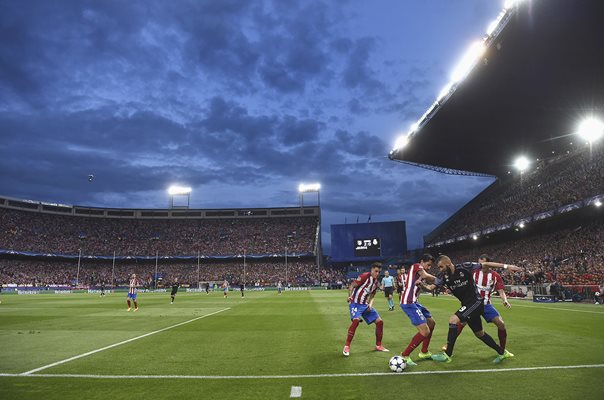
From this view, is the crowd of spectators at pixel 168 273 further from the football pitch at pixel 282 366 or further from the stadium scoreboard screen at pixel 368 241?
the football pitch at pixel 282 366

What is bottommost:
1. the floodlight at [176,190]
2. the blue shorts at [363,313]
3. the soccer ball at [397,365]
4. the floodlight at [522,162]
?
the soccer ball at [397,365]

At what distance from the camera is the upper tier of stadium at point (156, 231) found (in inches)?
3051

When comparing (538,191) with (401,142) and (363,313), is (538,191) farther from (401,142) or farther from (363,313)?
(363,313)

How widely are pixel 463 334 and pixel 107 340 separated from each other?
1124 centimetres

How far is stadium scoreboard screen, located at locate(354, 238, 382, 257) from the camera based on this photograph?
7462cm

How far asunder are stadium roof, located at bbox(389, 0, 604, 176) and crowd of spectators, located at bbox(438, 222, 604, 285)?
10837 mm

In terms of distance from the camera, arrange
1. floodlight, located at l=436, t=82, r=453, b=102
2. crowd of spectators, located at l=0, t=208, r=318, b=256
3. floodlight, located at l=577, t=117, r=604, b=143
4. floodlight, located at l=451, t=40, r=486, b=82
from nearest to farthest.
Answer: floodlight, located at l=451, t=40, r=486, b=82
floodlight, located at l=436, t=82, r=453, b=102
floodlight, located at l=577, t=117, r=604, b=143
crowd of spectators, located at l=0, t=208, r=318, b=256

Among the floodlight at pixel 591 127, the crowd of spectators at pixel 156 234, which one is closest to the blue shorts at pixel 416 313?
the floodlight at pixel 591 127

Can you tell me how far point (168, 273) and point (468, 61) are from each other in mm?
68146

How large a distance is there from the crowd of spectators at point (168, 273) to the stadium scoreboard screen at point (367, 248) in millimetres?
→ 6064

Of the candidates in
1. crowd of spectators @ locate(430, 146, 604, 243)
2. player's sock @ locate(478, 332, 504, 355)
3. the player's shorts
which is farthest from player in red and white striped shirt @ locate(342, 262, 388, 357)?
crowd of spectators @ locate(430, 146, 604, 243)

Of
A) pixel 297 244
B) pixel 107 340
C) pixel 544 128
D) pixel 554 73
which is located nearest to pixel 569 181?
pixel 544 128

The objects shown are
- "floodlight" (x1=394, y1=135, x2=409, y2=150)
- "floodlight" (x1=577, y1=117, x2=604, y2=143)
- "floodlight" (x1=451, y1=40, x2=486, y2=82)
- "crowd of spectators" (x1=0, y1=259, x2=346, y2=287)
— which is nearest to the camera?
Result: "floodlight" (x1=451, y1=40, x2=486, y2=82)

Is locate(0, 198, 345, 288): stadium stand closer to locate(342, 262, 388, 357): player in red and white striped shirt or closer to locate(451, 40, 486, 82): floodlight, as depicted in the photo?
locate(451, 40, 486, 82): floodlight
